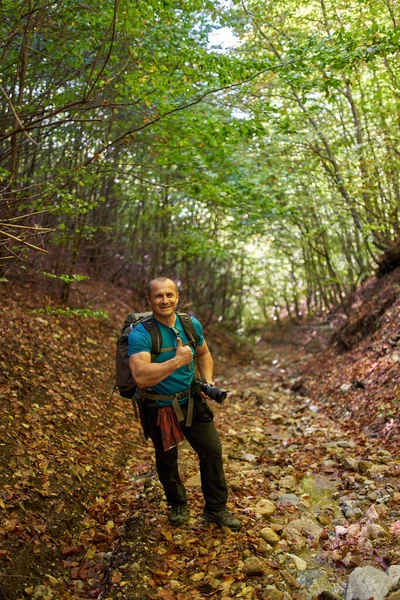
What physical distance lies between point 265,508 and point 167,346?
220 centimetres

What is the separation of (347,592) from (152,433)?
76.4 inches

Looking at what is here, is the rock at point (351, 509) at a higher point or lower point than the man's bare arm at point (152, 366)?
lower

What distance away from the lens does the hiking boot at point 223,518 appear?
4324 mm

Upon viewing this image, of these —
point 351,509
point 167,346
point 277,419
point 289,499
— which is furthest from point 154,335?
point 277,419

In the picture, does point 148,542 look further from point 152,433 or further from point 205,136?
point 205,136

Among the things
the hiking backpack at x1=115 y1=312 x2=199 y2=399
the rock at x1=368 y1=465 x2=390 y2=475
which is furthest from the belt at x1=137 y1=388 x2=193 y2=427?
the rock at x1=368 y1=465 x2=390 y2=475

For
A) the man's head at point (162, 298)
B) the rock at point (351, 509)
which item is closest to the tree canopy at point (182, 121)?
the man's head at point (162, 298)

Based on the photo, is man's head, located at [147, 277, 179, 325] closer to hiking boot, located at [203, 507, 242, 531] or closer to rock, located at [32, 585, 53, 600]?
hiking boot, located at [203, 507, 242, 531]

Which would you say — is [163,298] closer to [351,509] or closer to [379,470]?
[351,509]

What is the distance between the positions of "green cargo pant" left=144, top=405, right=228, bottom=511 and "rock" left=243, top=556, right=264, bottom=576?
0.67 metres

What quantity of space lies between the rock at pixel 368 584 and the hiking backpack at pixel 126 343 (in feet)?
7.13

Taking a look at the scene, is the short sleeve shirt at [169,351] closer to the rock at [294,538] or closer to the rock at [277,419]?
the rock at [294,538]

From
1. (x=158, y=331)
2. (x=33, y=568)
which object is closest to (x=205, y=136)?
(x=158, y=331)

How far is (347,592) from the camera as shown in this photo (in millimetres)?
3320
